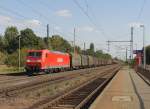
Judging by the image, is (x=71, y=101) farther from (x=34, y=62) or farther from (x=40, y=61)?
→ (x=34, y=62)

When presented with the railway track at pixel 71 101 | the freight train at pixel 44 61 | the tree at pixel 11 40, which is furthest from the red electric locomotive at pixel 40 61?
the tree at pixel 11 40

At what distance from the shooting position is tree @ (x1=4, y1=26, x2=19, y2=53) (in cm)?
14649

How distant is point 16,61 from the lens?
236ft

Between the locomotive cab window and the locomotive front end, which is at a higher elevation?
the locomotive cab window

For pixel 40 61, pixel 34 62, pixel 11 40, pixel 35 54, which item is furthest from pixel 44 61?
pixel 11 40

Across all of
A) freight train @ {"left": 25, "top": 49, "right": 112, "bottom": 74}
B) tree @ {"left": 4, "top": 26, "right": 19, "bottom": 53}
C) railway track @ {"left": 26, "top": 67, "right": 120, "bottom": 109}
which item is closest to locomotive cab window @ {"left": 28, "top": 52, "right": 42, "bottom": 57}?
freight train @ {"left": 25, "top": 49, "right": 112, "bottom": 74}

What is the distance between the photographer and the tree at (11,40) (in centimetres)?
14649

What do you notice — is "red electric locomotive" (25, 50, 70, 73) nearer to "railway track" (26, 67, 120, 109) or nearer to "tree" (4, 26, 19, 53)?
"railway track" (26, 67, 120, 109)

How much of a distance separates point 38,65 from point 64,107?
3188 centimetres

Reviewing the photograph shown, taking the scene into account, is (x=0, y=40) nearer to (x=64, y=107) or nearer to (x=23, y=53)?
(x=23, y=53)

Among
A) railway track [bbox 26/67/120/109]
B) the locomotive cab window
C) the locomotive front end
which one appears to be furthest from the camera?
the locomotive cab window

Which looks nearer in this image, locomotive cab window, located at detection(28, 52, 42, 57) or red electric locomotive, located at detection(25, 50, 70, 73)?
red electric locomotive, located at detection(25, 50, 70, 73)

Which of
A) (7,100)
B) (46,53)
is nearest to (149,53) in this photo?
(46,53)

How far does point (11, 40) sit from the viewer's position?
152m
